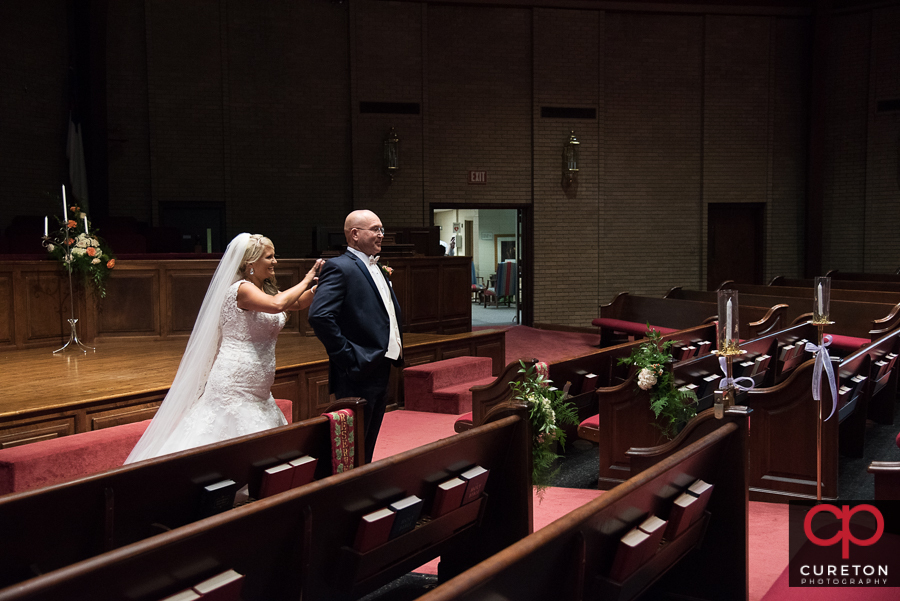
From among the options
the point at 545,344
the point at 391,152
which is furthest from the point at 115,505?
the point at 391,152

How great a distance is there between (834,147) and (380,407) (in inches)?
425

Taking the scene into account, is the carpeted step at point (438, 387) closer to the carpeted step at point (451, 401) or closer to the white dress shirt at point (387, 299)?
the carpeted step at point (451, 401)

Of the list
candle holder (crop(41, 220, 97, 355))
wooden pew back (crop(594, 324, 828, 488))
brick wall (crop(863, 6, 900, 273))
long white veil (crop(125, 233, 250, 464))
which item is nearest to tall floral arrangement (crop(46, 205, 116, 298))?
candle holder (crop(41, 220, 97, 355))

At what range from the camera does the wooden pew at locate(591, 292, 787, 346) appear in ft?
22.4

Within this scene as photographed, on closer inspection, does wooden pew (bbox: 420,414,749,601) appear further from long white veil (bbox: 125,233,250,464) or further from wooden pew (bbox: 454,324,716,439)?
long white veil (bbox: 125,233,250,464)

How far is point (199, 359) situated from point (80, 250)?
11.9ft

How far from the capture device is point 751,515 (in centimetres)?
360

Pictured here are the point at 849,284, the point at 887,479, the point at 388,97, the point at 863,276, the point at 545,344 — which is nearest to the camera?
the point at 887,479

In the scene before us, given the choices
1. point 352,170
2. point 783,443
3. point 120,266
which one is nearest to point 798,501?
point 783,443

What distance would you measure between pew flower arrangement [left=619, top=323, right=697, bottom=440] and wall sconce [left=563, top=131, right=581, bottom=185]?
716 cm

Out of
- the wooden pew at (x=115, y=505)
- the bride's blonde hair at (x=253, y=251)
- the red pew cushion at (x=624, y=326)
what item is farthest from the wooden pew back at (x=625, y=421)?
the red pew cushion at (x=624, y=326)

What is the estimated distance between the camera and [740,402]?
4695mm

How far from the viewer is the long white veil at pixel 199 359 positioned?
345cm

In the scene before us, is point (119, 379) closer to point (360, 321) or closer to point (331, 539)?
point (360, 321)
